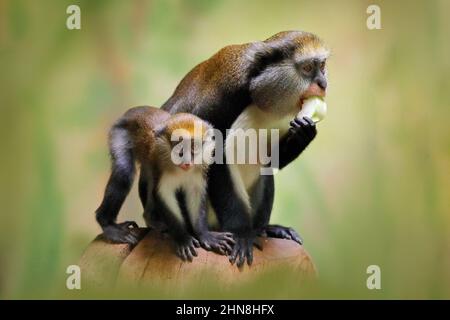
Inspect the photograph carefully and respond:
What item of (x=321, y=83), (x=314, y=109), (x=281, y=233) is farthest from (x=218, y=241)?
(x=321, y=83)

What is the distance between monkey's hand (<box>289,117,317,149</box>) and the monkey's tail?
780mm

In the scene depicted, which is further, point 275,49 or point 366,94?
point 366,94

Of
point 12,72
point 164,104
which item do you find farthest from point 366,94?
point 12,72

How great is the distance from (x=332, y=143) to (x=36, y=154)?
1.52m

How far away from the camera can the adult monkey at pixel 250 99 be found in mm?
2771

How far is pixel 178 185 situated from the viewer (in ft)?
9.16

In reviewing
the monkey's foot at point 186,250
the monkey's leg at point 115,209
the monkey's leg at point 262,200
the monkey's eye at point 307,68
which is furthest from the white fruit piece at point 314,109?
the monkey's leg at point 115,209

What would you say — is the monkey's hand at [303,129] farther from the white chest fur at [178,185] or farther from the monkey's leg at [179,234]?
the monkey's leg at [179,234]

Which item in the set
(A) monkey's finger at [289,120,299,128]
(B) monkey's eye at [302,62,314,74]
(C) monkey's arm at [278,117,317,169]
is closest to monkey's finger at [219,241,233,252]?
(C) monkey's arm at [278,117,317,169]

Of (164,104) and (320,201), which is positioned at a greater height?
(164,104)

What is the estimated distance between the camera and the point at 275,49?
278cm

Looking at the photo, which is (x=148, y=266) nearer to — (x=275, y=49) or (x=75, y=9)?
(x=275, y=49)

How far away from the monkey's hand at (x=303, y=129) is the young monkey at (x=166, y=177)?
38 centimetres

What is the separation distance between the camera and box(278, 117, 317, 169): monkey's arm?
2.73 meters
